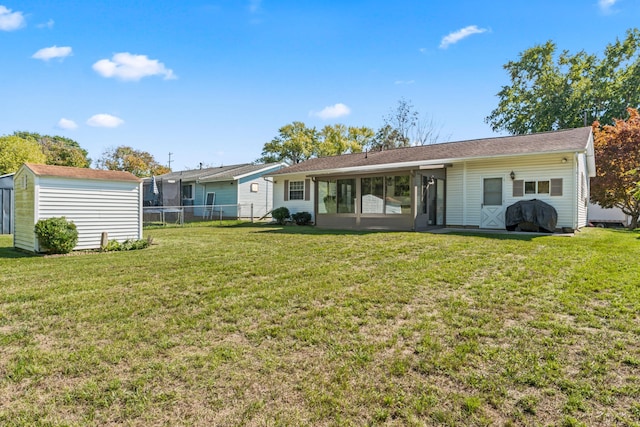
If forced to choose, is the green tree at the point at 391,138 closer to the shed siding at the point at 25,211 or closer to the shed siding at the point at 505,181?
the shed siding at the point at 505,181

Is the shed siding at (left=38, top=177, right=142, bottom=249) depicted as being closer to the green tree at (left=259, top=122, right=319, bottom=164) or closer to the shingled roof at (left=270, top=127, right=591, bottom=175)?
the shingled roof at (left=270, top=127, right=591, bottom=175)

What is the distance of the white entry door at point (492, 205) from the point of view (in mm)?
12164

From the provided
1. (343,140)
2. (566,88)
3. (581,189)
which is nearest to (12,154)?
(343,140)

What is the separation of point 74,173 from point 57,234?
1559 mm

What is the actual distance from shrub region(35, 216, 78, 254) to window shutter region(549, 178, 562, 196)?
44.6ft

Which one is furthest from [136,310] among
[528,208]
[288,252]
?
[528,208]

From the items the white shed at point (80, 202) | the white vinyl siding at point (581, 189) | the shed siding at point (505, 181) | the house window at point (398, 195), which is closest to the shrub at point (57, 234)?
the white shed at point (80, 202)

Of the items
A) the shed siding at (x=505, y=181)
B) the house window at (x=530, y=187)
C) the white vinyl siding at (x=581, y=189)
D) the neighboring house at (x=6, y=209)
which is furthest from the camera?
the neighboring house at (x=6, y=209)

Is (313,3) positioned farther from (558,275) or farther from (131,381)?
(131,381)

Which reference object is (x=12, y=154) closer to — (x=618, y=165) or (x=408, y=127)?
(x=408, y=127)

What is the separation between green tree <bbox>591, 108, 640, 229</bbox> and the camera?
1445cm

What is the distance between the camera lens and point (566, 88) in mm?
25469

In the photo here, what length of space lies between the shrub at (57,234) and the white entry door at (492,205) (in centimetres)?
1235

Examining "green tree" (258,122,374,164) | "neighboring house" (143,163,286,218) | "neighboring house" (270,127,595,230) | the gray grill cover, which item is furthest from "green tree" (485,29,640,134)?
"neighboring house" (143,163,286,218)
